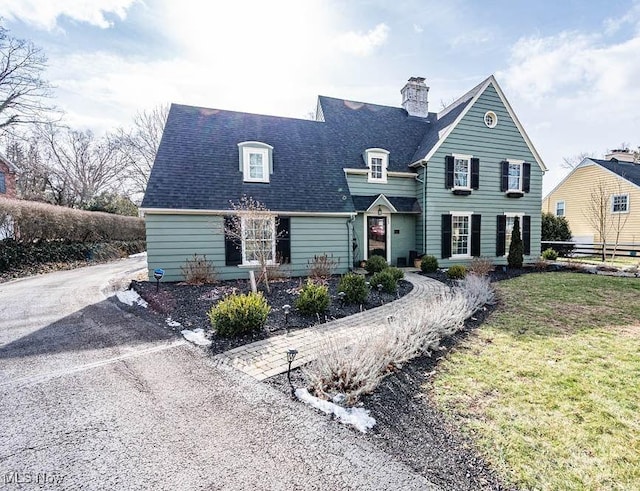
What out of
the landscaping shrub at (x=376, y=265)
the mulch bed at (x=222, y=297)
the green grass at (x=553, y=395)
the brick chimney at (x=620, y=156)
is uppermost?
the brick chimney at (x=620, y=156)

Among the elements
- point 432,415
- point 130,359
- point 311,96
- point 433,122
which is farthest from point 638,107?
point 130,359

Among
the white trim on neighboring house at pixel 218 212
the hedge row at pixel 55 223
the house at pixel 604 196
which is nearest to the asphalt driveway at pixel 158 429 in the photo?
the white trim on neighboring house at pixel 218 212

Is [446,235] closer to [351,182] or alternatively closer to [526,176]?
[351,182]

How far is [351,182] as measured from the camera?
13.5m

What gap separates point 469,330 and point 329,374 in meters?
3.40

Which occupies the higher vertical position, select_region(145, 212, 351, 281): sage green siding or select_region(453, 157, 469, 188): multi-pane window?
select_region(453, 157, 469, 188): multi-pane window

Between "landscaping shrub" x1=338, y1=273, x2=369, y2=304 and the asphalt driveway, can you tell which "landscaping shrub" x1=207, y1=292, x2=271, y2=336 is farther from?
"landscaping shrub" x1=338, y1=273, x2=369, y2=304

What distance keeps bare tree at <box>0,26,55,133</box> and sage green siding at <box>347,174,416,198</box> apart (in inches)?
827

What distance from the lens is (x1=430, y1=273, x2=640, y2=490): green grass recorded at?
7.97ft

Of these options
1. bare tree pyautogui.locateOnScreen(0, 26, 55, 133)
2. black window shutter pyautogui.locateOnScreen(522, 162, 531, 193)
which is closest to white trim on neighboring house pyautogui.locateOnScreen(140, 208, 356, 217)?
black window shutter pyautogui.locateOnScreen(522, 162, 531, 193)

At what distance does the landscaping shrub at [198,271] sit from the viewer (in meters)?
9.77

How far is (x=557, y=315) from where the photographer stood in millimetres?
6418

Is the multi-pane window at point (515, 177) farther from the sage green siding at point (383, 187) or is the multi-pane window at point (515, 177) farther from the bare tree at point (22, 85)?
the bare tree at point (22, 85)

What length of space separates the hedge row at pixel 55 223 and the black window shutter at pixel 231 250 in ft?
28.5
